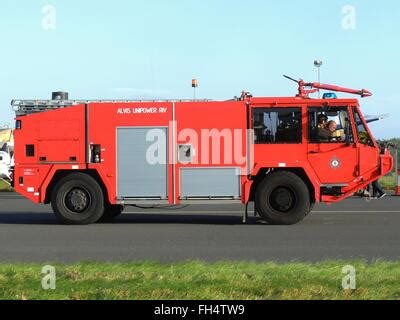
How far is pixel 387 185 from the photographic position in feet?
86.2

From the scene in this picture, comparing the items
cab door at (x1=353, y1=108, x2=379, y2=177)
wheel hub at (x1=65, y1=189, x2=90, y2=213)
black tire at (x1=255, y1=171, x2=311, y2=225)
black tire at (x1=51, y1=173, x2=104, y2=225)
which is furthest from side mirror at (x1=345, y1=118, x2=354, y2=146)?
wheel hub at (x1=65, y1=189, x2=90, y2=213)

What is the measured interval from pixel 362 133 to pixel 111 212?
563 centimetres

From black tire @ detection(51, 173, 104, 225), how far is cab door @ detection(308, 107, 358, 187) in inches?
172

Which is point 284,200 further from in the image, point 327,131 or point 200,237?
point 200,237

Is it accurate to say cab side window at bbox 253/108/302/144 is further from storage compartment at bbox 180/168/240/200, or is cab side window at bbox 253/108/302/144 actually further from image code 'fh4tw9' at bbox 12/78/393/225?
storage compartment at bbox 180/168/240/200

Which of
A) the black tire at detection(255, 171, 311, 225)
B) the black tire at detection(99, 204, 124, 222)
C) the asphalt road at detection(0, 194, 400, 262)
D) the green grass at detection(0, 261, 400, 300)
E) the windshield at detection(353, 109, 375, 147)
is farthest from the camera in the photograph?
the black tire at detection(99, 204, 124, 222)

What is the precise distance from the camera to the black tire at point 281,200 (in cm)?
1303

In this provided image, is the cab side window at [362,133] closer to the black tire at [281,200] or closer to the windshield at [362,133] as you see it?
the windshield at [362,133]

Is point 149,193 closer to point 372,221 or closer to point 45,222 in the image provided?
point 45,222

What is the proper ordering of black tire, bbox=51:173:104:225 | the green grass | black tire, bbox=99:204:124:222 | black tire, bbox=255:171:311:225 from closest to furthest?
the green grass
black tire, bbox=255:171:311:225
black tire, bbox=51:173:104:225
black tire, bbox=99:204:124:222

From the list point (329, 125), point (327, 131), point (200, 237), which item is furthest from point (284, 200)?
point (200, 237)

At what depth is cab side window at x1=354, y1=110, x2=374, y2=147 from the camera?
43.5 ft
